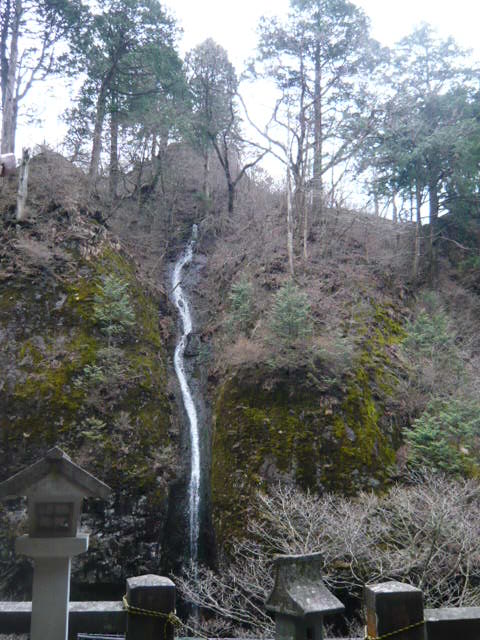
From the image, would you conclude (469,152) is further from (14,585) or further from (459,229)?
(14,585)

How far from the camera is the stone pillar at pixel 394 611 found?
188 inches

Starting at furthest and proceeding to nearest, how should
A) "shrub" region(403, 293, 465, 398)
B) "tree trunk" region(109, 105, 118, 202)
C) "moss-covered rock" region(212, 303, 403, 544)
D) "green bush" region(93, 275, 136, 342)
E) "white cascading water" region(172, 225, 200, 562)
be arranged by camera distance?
"tree trunk" region(109, 105, 118, 202) → "green bush" region(93, 275, 136, 342) → "shrub" region(403, 293, 465, 398) → "white cascading water" region(172, 225, 200, 562) → "moss-covered rock" region(212, 303, 403, 544)

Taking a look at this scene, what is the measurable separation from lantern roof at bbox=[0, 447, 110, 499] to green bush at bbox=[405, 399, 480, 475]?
8.75 m

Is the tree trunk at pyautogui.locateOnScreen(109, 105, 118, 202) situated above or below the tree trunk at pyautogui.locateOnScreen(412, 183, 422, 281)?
above

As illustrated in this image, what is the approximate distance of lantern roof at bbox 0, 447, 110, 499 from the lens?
A: 494cm

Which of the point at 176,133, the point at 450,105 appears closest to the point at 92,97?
the point at 176,133

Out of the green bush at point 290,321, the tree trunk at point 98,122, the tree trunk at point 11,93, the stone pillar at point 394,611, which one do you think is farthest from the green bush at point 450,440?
the tree trunk at point 11,93

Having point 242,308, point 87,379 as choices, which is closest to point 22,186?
point 87,379

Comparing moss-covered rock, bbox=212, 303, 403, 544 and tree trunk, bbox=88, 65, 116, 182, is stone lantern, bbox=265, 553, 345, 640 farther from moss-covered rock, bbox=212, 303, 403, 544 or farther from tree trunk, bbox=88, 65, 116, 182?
tree trunk, bbox=88, 65, 116, 182

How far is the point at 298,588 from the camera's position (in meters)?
4.45

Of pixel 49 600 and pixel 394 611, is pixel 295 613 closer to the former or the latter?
pixel 394 611

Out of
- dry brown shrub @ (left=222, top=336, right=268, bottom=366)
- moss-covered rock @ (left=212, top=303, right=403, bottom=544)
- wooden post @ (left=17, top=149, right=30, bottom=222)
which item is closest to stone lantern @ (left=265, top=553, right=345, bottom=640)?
moss-covered rock @ (left=212, top=303, right=403, bottom=544)

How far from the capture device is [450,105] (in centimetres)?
2075

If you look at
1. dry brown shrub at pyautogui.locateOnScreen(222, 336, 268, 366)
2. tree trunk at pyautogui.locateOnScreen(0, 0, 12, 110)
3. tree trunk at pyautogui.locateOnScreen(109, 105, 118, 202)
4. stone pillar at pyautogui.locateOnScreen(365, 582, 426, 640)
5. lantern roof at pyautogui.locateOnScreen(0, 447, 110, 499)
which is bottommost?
stone pillar at pyautogui.locateOnScreen(365, 582, 426, 640)
